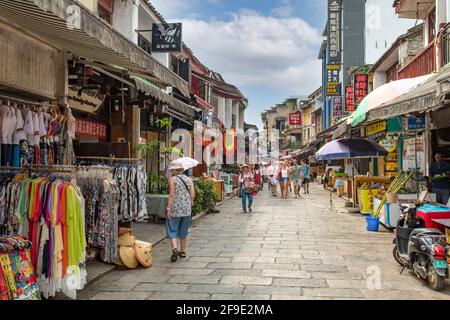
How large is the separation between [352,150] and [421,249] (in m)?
7.72

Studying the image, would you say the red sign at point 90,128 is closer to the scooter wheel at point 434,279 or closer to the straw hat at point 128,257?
the straw hat at point 128,257

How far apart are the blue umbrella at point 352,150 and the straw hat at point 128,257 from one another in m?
8.26

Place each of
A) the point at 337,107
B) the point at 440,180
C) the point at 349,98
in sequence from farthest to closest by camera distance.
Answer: the point at 337,107 < the point at 349,98 < the point at 440,180

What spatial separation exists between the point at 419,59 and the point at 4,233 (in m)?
12.6

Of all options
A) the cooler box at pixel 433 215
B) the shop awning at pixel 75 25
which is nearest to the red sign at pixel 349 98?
the cooler box at pixel 433 215

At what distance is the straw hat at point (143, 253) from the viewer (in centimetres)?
684

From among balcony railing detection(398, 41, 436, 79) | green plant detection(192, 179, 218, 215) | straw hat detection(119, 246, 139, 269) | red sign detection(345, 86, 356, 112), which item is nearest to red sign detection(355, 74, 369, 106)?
red sign detection(345, 86, 356, 112)

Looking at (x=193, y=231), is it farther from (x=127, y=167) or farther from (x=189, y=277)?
(x=189, y=277)

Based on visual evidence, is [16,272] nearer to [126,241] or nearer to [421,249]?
[126,241]

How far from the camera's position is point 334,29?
27.7m

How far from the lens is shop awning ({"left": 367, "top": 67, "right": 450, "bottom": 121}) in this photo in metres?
6.28

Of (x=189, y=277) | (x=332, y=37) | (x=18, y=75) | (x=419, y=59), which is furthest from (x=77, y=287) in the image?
(x=332, y=37)

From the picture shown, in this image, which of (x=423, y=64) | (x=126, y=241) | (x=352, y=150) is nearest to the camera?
(x=126, y=241)

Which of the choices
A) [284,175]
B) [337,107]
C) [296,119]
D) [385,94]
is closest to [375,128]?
[385,94]
